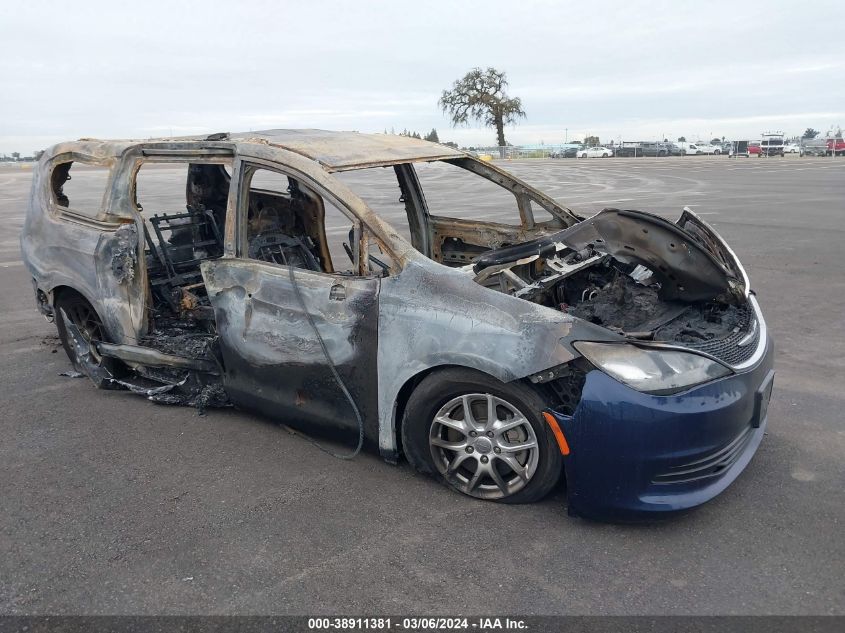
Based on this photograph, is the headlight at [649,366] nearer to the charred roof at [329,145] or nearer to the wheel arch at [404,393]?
the wheel arch at [404,393]

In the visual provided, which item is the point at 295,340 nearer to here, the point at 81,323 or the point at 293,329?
the point at 293,329

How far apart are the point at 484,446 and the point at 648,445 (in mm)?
764

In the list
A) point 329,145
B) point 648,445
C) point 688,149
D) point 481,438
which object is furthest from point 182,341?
point 688,149

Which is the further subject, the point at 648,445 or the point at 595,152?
the point at 595,152

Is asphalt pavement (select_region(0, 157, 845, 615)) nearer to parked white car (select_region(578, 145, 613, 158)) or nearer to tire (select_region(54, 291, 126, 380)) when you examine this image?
tire (select_region(54, 291, 126, 380))

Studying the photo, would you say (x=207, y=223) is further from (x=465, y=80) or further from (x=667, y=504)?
(x=465, y=80)

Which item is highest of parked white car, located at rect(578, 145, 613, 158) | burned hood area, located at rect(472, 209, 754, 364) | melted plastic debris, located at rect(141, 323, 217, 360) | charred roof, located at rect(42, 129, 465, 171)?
parked white car, located at rect(578, 145, 613, 158)

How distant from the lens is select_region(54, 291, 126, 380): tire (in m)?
4.89

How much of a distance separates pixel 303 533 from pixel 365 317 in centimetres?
107

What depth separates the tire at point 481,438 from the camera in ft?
10.0

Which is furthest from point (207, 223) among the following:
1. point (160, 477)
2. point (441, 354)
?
point (441, 354)

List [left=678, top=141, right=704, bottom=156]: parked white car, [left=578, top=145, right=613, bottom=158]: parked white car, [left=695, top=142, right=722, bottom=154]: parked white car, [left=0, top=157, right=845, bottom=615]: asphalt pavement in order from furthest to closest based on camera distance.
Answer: [left=578, top=145, right=613, bottom=158]: parked white car
[left=695, top=142, right=722, bottom=154]: parked white car
[left=678, top=141, right=704, bottom=156]: parked white car
[left=0, top=157, right=845, bottom=615]: asphalt pavement

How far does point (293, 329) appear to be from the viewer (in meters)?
3.64

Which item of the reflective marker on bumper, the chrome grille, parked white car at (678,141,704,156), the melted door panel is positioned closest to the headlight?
the chrome grille
